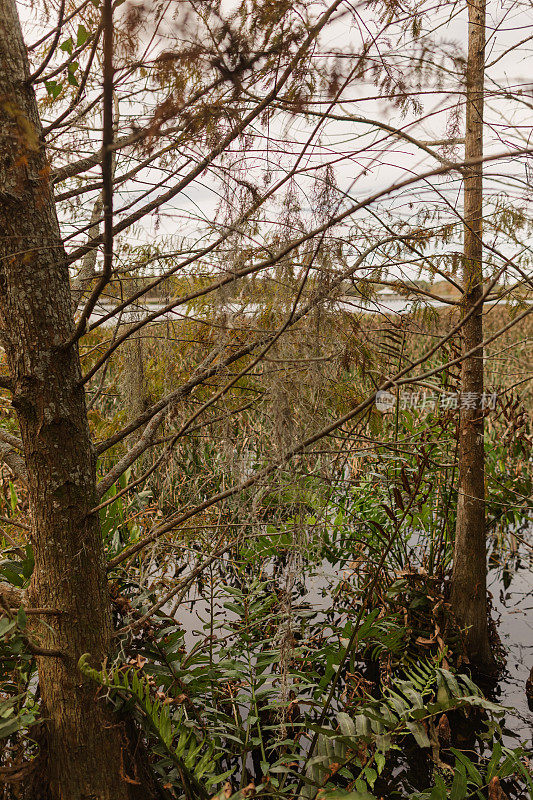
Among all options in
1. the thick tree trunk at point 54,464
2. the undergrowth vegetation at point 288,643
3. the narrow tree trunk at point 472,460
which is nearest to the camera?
the thick tree trunk at point 54,464

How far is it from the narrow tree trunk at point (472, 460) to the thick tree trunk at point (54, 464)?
1659 millimetres

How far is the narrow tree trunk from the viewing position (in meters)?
2.42

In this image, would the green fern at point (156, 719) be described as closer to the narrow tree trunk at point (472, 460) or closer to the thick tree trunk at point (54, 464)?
the thick tree trunk at point (54, 464)

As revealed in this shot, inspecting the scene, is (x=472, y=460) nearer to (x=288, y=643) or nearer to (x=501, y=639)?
(x=501, y=639)

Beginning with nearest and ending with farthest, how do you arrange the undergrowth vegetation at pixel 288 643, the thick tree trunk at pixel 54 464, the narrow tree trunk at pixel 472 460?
the thick tree trunk at pixel 54 464 → the undergrowth vegetation at pixel 288 643 → the narrow tree trunk at pixel 472 460

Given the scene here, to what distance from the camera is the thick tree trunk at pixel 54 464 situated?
1258 mm

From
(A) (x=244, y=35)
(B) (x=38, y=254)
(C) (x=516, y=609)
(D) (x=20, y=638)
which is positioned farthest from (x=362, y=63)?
(C) (x=516, y=609)

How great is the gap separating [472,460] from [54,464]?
1.90 metres

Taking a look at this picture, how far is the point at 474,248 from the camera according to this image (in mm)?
2434

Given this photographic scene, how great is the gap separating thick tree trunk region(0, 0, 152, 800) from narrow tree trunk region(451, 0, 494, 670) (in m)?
1.66

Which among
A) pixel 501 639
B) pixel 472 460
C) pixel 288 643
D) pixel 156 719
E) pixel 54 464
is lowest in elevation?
pixel 501 639

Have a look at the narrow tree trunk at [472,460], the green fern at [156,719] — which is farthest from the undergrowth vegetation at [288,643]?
the narrow tree trunk at [472,460]

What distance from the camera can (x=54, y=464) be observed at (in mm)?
1344

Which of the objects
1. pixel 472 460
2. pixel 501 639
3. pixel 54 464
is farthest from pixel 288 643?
pixel 501 639
